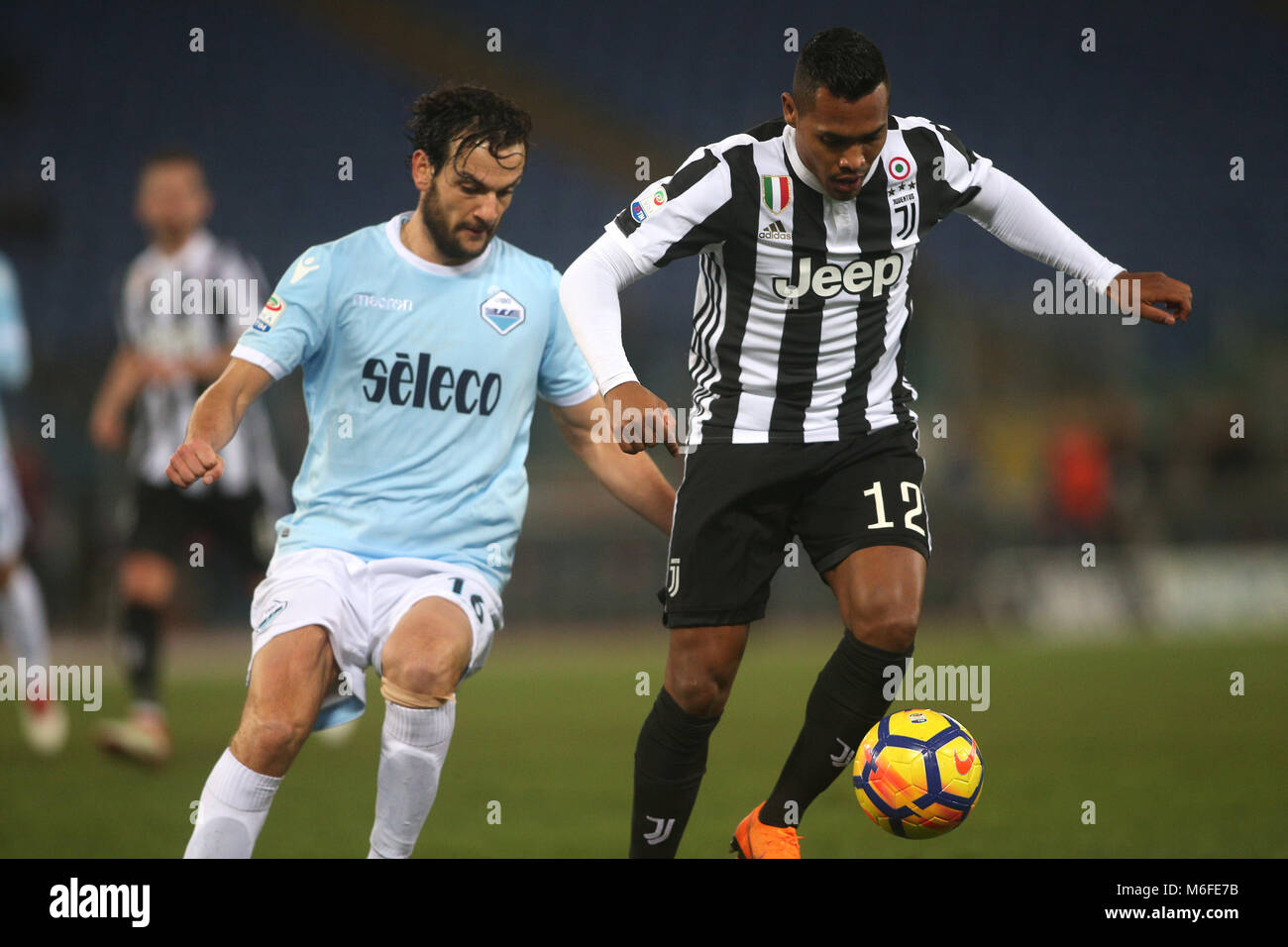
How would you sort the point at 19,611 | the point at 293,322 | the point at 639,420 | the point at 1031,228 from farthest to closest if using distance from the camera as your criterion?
the point at 19,611, the point at 1031,228, the point at 293,322, the point at 639,420

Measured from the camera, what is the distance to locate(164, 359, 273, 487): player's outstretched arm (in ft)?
11.2

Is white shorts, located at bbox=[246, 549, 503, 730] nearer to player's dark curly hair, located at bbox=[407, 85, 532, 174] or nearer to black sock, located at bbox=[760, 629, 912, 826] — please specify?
black sock, located at bbox=[760, 629, 912, 826]

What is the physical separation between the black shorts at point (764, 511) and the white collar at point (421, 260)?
865 mm

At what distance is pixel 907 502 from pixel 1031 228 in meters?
0.85

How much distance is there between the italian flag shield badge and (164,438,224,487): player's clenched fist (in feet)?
4.97

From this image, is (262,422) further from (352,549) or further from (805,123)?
(805,123)

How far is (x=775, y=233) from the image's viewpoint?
389cm

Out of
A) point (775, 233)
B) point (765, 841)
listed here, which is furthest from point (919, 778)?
point (775, 233)

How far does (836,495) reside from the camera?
3.95m

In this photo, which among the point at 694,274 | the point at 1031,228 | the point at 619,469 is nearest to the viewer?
the point at 1031,228

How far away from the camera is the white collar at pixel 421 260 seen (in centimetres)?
411

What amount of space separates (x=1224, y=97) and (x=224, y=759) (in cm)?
1868

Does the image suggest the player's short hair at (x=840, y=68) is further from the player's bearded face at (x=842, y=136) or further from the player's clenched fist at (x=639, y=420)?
the player's clenched fist at (x=639, y=420)

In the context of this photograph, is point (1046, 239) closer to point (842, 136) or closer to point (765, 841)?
point (842, 136)
